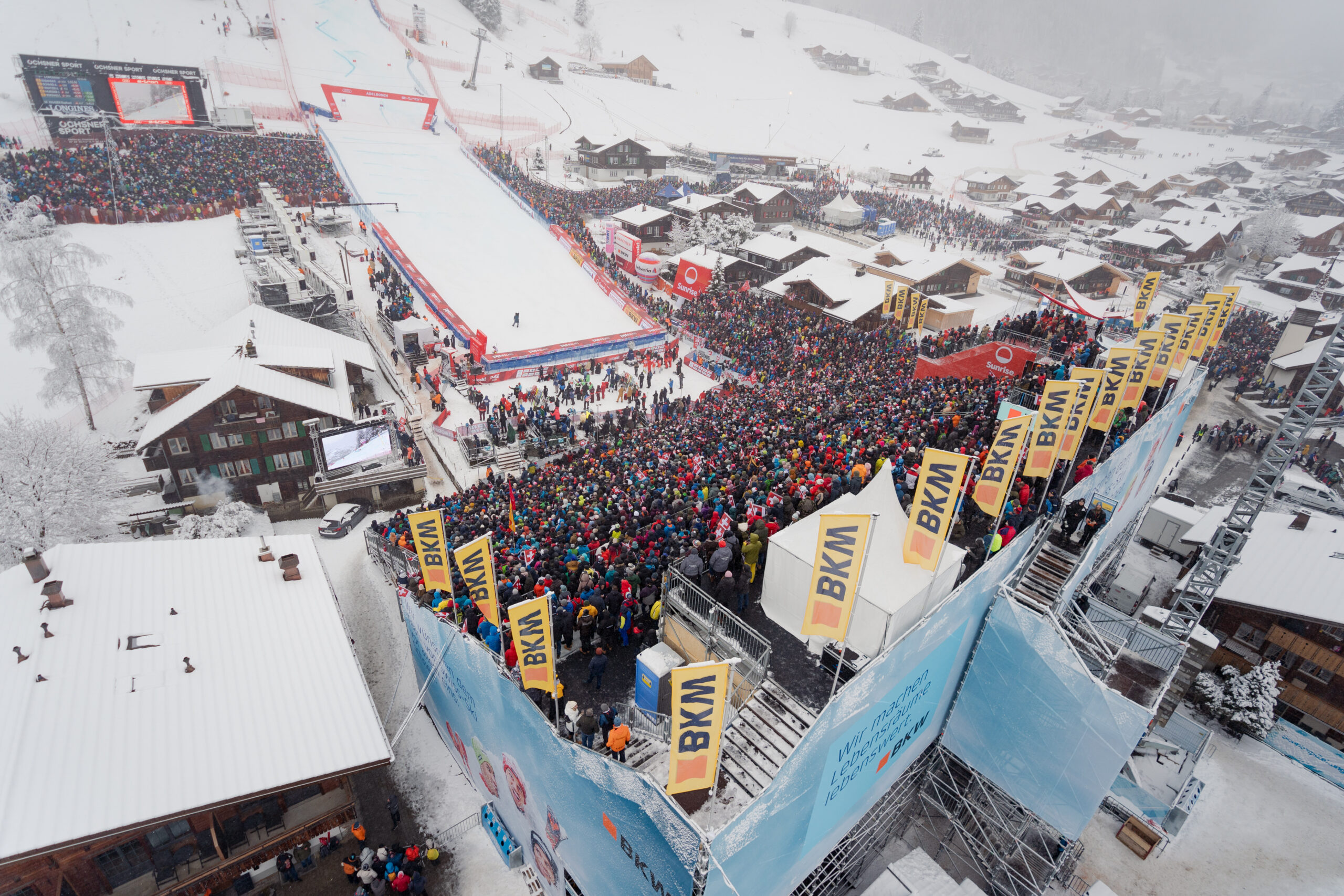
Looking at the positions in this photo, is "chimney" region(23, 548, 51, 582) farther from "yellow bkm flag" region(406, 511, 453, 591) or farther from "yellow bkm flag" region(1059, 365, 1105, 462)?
"yellow bkm flag" region(1059, 365, 1105, 462)

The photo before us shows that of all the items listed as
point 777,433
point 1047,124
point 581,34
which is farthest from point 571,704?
point 1047,124

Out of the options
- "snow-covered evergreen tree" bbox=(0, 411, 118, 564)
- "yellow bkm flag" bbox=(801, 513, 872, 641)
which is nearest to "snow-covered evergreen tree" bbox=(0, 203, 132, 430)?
"snow-covered evergreen tree" bbox=(0, 411, 118, 564)

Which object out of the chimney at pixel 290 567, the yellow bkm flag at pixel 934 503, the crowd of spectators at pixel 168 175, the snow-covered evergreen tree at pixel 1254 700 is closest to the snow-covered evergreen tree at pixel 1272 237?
the snow-covered evergreen tree at pixel 1254 700

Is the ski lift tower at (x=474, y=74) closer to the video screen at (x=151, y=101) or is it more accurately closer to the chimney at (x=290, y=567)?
the video screen at (x=151, y=101)

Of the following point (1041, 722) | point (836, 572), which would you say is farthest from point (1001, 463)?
point (836, 572)

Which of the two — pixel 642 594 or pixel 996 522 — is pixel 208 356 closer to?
pixel 642 594

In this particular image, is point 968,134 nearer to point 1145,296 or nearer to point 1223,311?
point 1145,296
